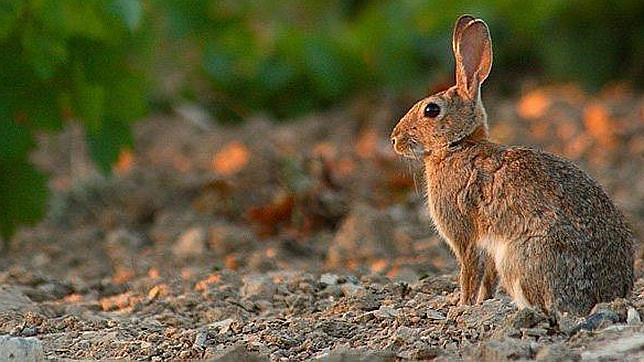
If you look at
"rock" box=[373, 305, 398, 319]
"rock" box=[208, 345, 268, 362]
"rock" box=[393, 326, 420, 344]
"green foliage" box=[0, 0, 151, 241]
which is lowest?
"rock" box=[208, 345, 268, 362]

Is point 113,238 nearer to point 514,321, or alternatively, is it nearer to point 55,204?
point 55,204

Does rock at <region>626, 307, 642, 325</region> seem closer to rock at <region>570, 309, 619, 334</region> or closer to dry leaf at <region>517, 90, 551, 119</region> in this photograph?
rock at <region>570, 309, 619, 334</region>

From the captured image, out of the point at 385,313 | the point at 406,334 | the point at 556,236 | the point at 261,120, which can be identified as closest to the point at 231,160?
the point at 261,120

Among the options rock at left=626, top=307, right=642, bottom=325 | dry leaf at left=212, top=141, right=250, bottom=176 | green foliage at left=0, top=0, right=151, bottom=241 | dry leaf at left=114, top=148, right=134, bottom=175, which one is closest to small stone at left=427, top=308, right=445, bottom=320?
rock at left=626, top=307, right=642, bottom=325

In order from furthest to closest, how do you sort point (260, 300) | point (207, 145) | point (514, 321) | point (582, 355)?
point (207, 145)
point (260, 300)
point (514, 321)
point (582, 355)

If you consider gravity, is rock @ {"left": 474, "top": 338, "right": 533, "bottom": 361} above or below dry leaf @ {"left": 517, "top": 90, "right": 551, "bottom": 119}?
below

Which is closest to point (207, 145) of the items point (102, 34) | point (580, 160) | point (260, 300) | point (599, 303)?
point (580, 160)

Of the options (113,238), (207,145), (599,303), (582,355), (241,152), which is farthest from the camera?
(207,145)
